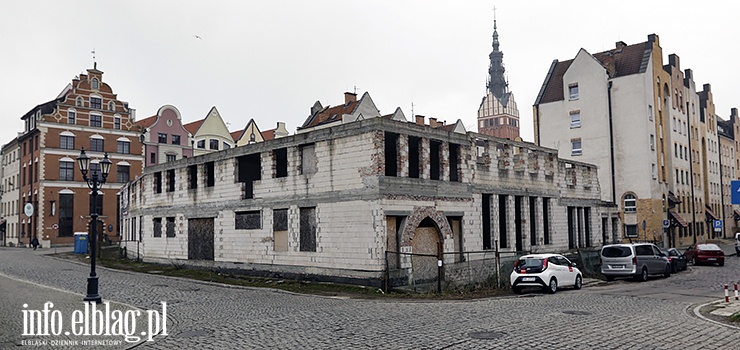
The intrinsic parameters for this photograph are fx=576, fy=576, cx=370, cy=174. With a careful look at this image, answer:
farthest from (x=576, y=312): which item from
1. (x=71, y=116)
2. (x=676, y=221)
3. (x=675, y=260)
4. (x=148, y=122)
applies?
(x=148, y=122)

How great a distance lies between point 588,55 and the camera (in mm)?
52250

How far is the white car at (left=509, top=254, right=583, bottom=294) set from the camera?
20125 mm

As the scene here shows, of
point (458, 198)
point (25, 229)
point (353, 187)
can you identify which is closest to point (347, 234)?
point (353, 187)

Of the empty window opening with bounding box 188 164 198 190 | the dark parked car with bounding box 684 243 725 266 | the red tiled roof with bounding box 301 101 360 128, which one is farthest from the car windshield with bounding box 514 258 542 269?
the red tiled roof with bounding box 301 101 360 128

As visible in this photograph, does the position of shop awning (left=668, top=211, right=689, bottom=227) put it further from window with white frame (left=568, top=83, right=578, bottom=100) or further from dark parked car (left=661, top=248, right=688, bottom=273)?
dark parked car (left=661, top=248, right=688, bottom=273)

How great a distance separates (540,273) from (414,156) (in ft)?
23.0

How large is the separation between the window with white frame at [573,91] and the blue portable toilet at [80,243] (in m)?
43.3

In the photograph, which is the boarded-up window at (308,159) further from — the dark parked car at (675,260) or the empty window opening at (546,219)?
the dark parked car at (675,260)

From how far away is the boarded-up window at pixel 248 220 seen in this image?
85.3ft

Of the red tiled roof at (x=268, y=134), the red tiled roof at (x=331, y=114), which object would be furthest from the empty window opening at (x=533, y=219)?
the red tiled roof at (x=268, y=134)

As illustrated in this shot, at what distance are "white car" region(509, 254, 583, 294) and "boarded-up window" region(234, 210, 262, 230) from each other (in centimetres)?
1155

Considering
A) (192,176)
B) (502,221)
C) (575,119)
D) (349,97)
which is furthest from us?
(349,97)

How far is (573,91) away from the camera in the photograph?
53.7 m

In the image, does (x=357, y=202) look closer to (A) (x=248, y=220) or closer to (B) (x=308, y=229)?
(B) (x=308, y=229)
